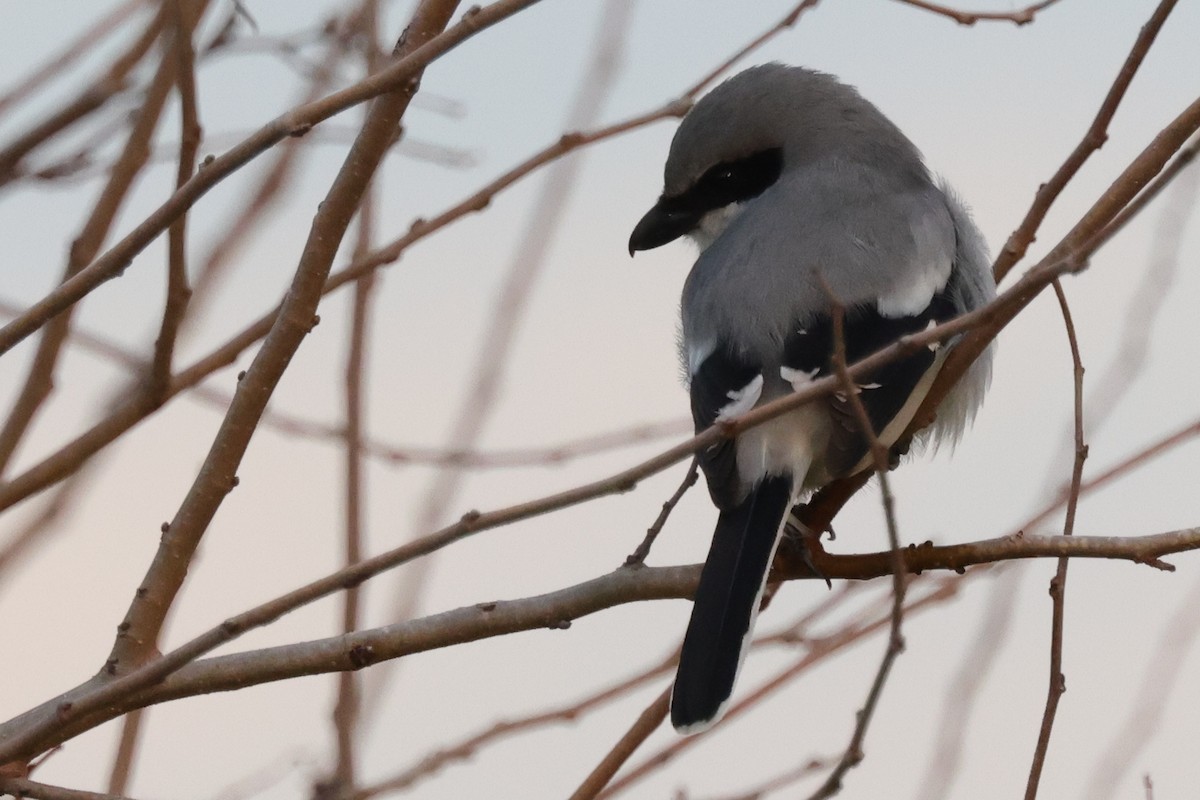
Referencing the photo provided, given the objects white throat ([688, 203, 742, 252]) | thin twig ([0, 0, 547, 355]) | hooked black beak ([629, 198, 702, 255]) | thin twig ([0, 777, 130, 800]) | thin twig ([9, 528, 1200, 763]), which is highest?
hooked black beak ([629, 198, 702, 255])

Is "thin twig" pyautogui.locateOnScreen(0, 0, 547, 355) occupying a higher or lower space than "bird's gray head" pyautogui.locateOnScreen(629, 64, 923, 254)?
lower

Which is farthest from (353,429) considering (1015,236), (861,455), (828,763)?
(1015,236)

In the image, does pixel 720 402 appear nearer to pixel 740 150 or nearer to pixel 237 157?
pixel 740 150

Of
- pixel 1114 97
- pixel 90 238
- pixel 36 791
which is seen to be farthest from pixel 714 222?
pixel 36 791

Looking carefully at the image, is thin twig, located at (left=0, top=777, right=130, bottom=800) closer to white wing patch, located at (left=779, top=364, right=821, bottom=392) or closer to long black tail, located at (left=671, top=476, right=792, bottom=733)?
long black tail, located at (left=671, top=476, right=792, bottom=733)

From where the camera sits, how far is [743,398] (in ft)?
8.14

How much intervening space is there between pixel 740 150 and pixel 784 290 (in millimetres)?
747

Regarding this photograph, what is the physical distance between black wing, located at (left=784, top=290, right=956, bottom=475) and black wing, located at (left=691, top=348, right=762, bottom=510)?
0.30 feet

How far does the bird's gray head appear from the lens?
3.21 metres

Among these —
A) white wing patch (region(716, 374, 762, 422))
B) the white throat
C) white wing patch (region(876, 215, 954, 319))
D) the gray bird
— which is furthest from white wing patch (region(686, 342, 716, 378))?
the white throat

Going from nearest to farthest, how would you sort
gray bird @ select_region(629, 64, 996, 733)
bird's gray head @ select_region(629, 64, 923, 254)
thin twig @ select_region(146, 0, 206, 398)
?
thin twig @ select_region(146, 0, 206, 398)
gray bird @ select_region(629, 64, 996, 733)
bird's gray head @ select_region(629, 64, 923, 254)

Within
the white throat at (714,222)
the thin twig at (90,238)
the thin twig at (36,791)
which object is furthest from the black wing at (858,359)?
the thin twig at (36,791)

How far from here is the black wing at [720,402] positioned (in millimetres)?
2377

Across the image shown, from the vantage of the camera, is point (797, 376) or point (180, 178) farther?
point (797, 376)
